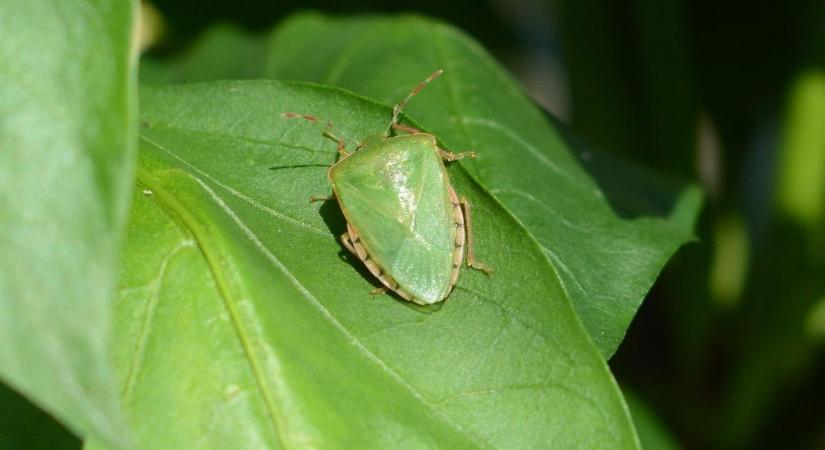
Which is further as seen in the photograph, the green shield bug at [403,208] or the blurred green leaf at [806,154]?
the blurred green leaf at [806,154]

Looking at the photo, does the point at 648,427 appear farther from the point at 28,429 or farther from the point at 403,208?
the point at 28,429

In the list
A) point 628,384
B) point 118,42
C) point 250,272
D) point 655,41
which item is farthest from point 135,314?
point 655,41

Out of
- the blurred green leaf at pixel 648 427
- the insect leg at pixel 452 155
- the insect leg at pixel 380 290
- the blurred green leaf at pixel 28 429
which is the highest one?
the insect leg at pixel 452 155

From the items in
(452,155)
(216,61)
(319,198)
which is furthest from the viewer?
(216,61)

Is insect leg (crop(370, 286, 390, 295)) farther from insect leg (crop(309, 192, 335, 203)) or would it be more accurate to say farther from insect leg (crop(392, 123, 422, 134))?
insect leg (crop(392, 123, 422, 134))

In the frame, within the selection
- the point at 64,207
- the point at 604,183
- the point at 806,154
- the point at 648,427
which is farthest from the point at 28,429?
the point at 806,154

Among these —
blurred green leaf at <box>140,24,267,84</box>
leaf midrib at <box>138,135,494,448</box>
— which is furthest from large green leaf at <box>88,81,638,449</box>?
blurred green leaf at <box>140,24,267,84</box>

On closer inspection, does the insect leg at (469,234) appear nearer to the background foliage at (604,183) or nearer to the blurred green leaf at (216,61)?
the background foliage at (604,183)

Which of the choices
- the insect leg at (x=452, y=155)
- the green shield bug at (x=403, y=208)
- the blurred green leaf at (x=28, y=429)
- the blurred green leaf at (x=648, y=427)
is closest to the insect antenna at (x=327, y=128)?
the green shield bug at (x=403, y=208)
